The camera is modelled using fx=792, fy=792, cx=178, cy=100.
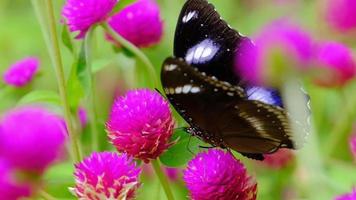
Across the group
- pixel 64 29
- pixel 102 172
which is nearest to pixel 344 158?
pixel 64 29

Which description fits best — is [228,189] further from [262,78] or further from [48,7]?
[48,7]

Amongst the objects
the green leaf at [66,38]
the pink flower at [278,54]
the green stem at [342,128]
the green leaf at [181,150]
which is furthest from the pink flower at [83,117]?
the pink flower at [278,54]

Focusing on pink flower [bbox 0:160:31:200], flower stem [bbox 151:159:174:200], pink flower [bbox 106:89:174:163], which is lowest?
pink flower [bbox 0:160:31:200]

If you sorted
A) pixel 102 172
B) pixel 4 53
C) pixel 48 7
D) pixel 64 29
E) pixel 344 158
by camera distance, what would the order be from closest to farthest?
pixel 102 172
pixel 48 7
pixel 64 29
pixel 344 158
pixel 4 53

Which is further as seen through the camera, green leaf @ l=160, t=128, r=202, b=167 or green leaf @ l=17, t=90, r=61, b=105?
green leaf @ l=17, t=90, r=61, b=105

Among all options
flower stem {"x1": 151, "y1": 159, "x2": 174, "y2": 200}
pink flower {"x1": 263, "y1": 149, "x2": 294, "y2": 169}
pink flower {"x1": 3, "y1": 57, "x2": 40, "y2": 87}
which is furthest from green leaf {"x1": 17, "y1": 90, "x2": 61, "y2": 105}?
pink flower {"x1": 263, "y1": 149, "x2": 294, "y2": 169}

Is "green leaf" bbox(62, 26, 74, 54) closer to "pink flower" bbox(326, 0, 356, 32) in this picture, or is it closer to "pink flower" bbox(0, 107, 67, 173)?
"pink flower" bbox(326, 0, 356, 32)
